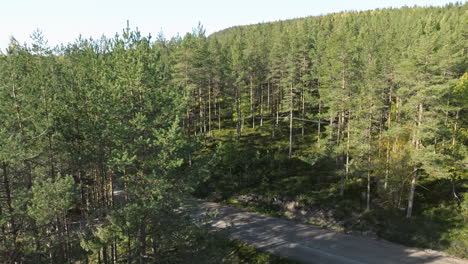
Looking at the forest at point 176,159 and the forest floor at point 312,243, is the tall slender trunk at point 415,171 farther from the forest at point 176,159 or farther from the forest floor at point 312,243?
the forest floor at point 312,243

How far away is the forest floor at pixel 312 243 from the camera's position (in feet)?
65.7

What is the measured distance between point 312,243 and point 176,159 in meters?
13.6

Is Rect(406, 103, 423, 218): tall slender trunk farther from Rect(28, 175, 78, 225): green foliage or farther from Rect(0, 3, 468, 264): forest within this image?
Rect(28, 175, 78, 225): green foliage

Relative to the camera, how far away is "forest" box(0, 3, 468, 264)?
48.5 ft

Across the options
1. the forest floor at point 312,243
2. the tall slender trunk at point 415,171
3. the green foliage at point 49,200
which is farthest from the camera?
the tall slender trunk at point 415,171

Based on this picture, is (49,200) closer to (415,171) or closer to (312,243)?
(312,243)

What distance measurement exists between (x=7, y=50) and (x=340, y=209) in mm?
26601

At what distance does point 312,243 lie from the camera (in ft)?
74.2

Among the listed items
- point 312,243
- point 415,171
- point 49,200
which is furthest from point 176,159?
point 415,171

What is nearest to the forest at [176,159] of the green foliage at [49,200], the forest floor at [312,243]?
the green foliage at [49,200]

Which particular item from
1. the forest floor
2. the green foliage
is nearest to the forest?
the green foliage

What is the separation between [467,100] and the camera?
23391 millimetres

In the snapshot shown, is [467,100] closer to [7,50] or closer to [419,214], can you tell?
[419,214]

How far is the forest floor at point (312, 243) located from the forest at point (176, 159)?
1176 mm
